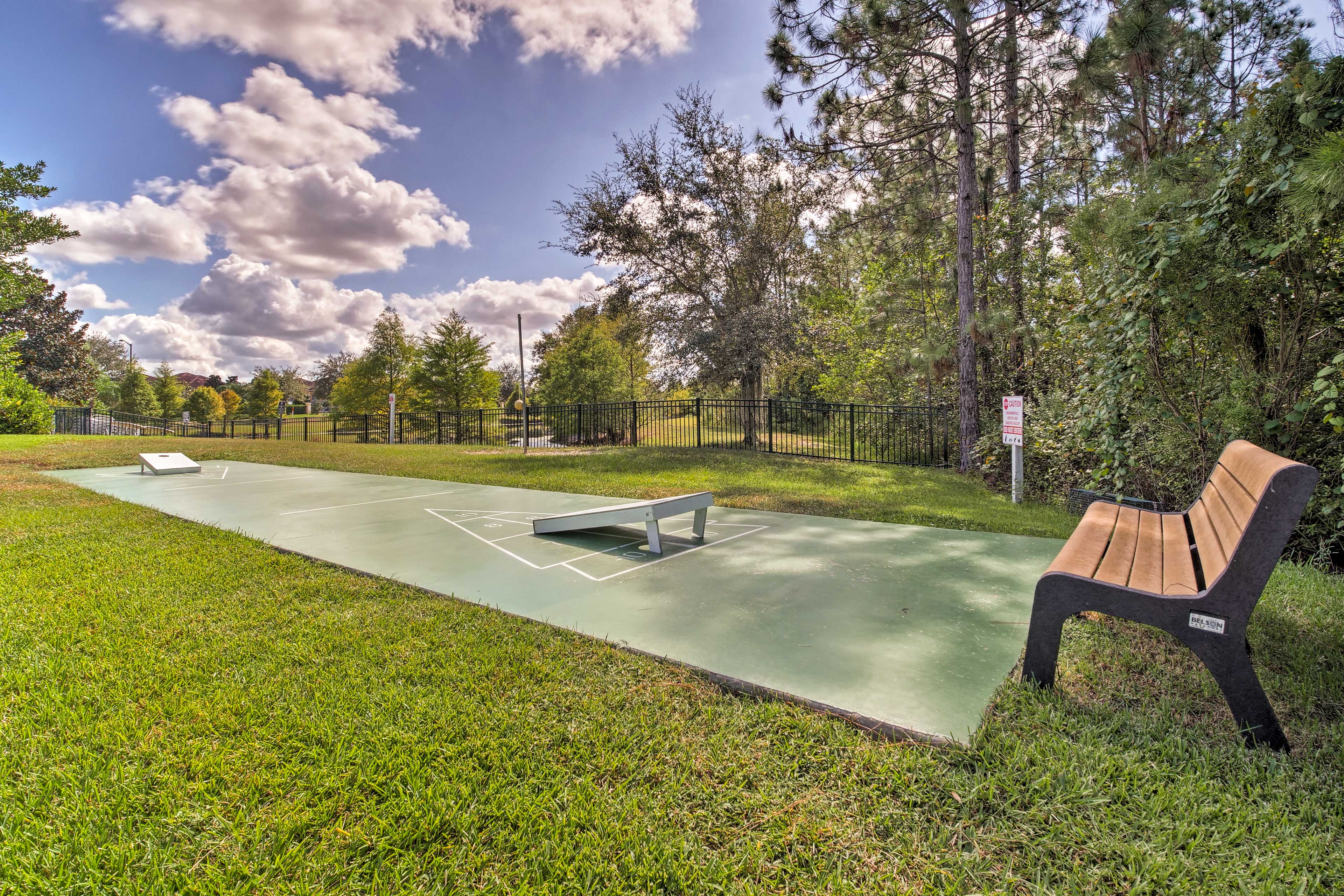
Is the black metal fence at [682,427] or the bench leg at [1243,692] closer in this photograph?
the bench leg at [1243,692]

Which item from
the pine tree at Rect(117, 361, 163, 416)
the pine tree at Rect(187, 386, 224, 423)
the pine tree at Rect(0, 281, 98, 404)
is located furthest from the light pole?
the pine tree at Rect(187, 386, 224, 423)

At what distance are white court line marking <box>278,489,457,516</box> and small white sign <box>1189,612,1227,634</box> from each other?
7.19m

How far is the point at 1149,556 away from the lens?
2.49 meters

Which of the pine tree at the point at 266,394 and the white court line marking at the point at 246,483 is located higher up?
the pine tree at the point at 266,394

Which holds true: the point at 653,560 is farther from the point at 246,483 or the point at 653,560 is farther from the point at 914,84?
the point at 914,84

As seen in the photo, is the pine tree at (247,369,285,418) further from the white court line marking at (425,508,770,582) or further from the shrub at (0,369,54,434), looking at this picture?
the white court line marking at (425,508,770,582)

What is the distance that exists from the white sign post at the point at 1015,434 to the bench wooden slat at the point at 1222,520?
14.8 feet

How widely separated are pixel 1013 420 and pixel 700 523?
5024 mm

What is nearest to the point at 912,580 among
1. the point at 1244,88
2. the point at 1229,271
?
the point at 1229,271

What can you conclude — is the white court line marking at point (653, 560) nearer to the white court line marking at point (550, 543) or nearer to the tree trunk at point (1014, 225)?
the white court line marking at point (550, 543)

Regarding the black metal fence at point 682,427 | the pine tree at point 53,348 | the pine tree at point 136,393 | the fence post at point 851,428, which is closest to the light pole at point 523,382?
the black metal fence at point 682,427

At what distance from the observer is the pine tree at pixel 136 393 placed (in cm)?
4359

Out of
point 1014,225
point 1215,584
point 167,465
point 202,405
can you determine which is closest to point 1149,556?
point 1215,584

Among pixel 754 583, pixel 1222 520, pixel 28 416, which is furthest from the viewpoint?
pixel 28 416
